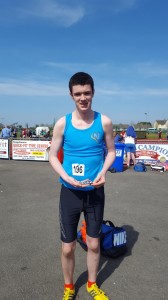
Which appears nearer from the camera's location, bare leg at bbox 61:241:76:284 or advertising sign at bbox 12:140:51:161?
bare leg at bbox 61:241:76:284

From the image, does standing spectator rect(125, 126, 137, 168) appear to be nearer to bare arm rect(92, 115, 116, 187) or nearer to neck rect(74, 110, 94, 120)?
bare arm rect(92, 115, 116, 187)

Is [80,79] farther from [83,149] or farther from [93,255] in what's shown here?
[93,255]

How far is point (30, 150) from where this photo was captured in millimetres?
14680

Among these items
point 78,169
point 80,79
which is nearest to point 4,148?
point 78,169

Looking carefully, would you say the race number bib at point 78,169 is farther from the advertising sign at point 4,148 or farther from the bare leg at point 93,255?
the advertising sign at point 4,148

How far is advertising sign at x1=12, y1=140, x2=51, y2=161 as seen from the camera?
1434 centimetres

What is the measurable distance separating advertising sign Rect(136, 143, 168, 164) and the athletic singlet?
10.6 metres

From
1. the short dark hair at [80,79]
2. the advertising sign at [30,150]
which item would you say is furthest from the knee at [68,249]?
the advertising sign at [30,150]

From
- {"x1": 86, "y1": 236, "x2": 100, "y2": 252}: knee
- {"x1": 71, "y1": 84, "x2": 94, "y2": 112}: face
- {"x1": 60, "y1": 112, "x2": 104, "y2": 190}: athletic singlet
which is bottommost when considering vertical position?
{"x1": 86, "y1": 236, "x2": 100, "y2": 252}: knee

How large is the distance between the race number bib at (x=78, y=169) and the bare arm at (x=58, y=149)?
3.8 inches

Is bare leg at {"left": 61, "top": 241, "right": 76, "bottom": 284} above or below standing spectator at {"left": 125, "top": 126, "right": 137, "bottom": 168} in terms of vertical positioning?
below

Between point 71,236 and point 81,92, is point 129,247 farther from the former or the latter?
point 81,92

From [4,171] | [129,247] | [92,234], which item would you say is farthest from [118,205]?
[4,171]

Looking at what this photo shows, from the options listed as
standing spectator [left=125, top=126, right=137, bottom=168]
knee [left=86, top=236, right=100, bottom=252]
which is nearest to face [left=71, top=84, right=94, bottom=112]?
knee [left=86, top=236, right=100, bottom=252]
